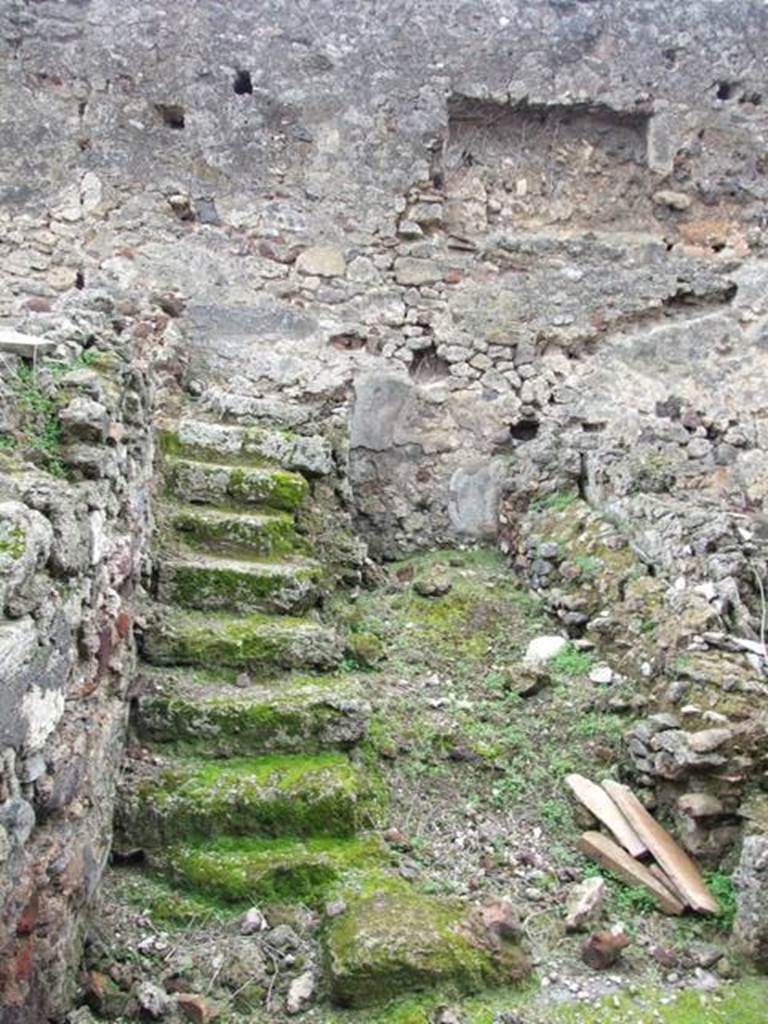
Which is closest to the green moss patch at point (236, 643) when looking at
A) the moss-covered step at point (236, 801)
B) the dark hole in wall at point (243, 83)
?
the moss-covered step at point (236, 801)

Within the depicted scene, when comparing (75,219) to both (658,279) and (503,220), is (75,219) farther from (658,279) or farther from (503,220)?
(658,279)

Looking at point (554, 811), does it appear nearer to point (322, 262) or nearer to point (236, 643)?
point (236, 643)

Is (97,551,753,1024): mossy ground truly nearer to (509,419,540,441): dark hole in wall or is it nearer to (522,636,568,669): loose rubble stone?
(522,636,568,669): loose rubble stone

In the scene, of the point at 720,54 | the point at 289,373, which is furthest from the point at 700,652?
the point at 720,54

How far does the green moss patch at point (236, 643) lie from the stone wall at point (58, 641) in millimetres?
162

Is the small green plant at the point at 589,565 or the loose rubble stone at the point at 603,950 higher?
the small green plant at the point at 589,565

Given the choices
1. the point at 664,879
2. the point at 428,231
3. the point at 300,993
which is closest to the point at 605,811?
the point at 664,879

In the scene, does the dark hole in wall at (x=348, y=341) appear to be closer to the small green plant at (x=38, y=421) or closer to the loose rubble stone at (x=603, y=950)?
the small green plant at (x=38, y=421)

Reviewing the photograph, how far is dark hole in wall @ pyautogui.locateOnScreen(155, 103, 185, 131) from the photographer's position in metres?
5.89

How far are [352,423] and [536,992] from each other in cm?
369

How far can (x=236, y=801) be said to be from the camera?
2617 millimetres

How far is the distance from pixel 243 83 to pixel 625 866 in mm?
5327

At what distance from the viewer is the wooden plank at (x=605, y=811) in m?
2.81

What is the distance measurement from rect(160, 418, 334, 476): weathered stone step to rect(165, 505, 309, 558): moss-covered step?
51 centimetres
